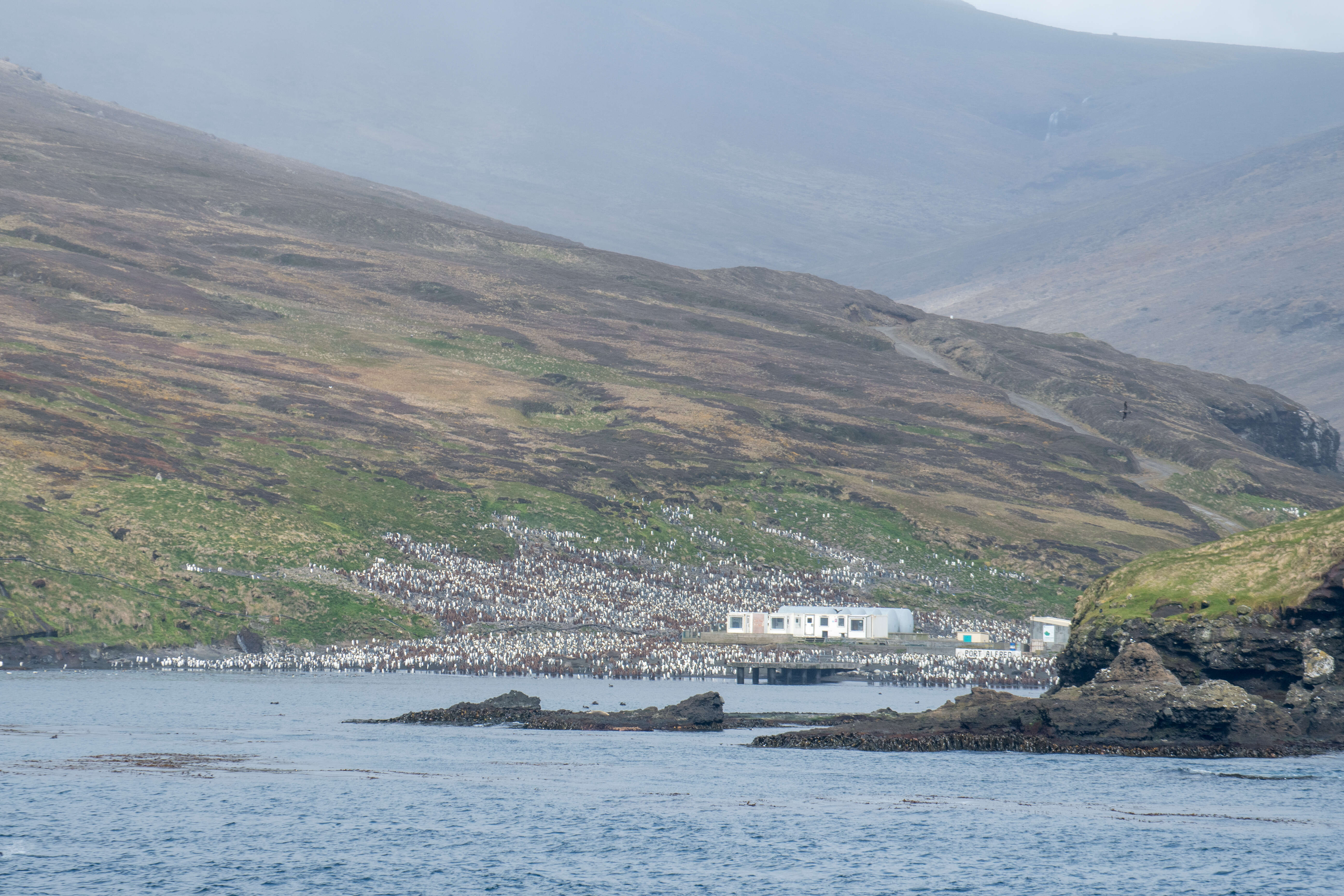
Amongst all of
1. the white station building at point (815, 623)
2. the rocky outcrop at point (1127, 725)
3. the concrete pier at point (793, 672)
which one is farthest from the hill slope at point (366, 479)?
the rocky outcrop at point (1127, 725)

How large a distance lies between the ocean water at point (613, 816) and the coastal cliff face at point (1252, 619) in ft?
16.6

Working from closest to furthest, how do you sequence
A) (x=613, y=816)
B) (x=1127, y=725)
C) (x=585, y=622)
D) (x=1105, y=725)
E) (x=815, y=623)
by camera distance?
1. (x=613, y=816)
2. (x=1127, y=725)
3. (x=1105, y=725)
4. (x=585, y=622)
5. (x=815, y=623)

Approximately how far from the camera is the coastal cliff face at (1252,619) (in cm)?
5781

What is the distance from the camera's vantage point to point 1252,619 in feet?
194

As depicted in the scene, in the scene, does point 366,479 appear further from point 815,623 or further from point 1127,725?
point 1127,725

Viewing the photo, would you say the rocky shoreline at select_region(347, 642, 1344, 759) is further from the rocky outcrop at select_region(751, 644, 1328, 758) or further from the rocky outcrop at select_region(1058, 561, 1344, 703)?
the rocky outcrop at select_region(1058, 561, 1344, 703)

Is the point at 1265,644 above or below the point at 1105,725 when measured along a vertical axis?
above

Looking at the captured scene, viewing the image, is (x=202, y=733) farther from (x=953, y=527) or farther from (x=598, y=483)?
(x=953, y=527)

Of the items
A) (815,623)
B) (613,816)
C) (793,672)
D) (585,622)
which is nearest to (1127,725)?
(613,816)

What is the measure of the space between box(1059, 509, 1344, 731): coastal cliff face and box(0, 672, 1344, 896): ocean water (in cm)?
505

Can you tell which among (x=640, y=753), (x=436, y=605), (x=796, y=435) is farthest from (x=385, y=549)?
(x=796, y=435)

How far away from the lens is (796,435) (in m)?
187

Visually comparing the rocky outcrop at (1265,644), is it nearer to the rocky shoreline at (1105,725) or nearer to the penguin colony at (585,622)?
the rocky shoreline at (1105,725)

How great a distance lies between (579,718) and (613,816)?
2516cm
